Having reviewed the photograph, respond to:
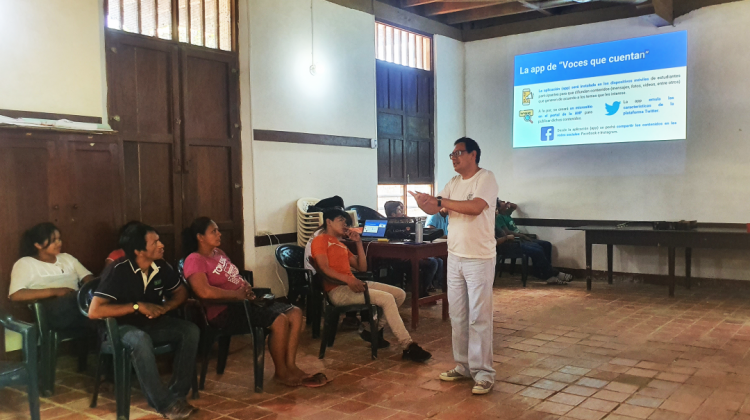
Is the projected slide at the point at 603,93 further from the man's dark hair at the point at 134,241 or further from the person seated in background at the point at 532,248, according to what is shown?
the man's dark hair at the point at 134,241

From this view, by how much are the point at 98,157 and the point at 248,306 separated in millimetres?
1766

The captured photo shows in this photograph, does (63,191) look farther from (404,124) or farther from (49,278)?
(404,124)

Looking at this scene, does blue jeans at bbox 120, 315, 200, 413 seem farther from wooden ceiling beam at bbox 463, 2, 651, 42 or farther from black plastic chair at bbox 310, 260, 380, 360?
wooden ceiling beam at bbox 463, 2, 651, 42

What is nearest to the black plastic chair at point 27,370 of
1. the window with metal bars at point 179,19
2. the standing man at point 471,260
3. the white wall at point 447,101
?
the standing man at point 471,260

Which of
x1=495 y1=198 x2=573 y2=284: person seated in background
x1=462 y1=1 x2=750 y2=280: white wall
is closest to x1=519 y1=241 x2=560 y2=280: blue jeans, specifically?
x1=495 y1=198 x2=573 y2=284: person seated in background

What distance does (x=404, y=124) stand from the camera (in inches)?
332

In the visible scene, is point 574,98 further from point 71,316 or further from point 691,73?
point 71,316

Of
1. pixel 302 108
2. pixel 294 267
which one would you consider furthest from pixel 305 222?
pixel 302 108

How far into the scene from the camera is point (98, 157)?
4652 millimetres

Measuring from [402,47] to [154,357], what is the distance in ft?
20.0

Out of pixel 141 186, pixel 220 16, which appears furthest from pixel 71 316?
pixel 220 16

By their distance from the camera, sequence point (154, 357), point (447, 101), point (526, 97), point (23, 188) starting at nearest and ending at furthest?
point (154, 357), point (23, 188), point (526, 97), point (447, 101)

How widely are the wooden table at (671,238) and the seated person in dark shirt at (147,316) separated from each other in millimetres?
5254

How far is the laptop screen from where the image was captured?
586 centimetres
